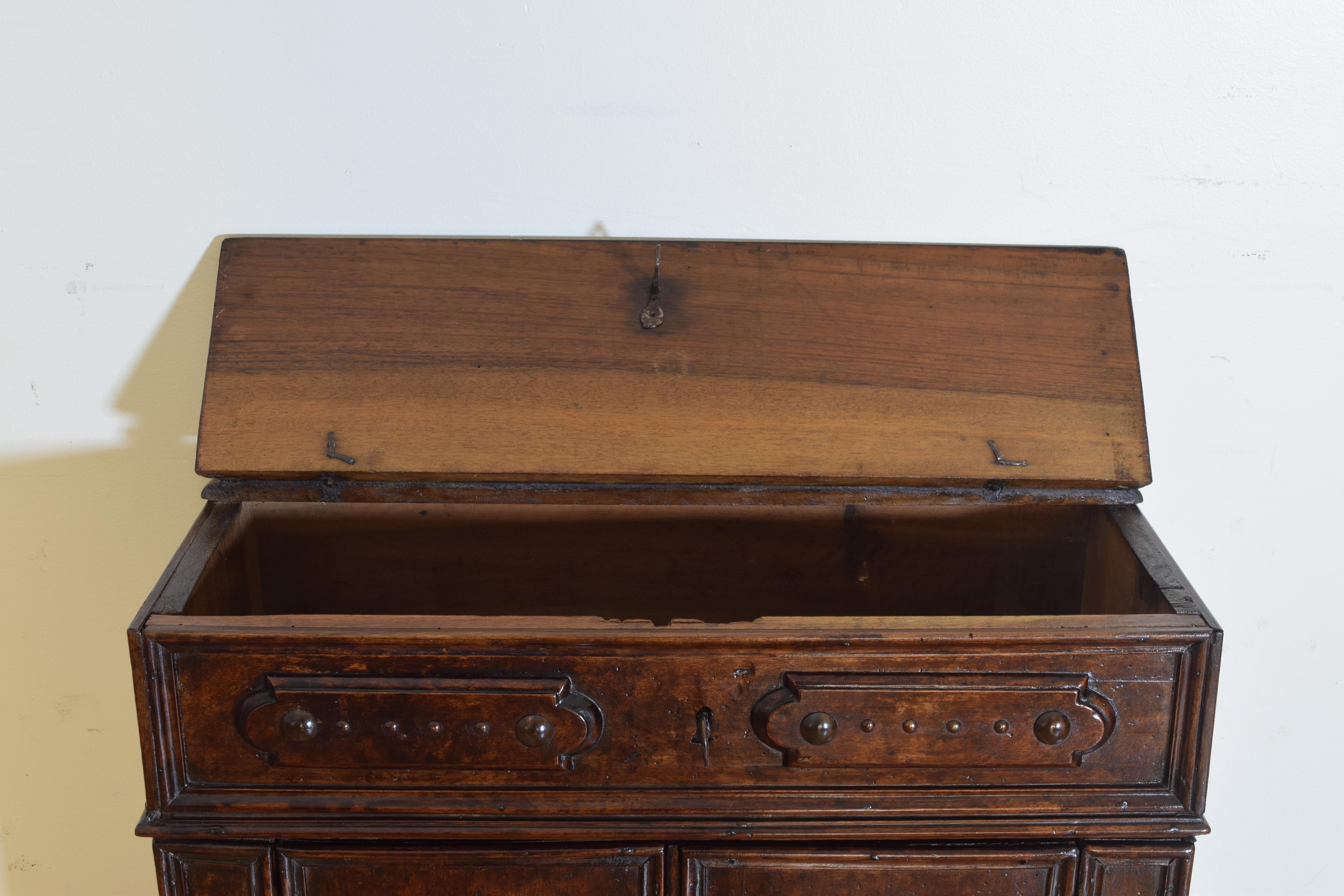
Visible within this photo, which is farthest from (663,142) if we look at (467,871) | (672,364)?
(467,871)

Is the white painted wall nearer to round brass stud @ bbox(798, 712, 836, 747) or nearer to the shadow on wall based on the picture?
the shadow on wall

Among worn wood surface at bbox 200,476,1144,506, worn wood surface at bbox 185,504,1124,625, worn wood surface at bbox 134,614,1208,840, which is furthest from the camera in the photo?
worn wood surface at bbox 185,504,1124,625

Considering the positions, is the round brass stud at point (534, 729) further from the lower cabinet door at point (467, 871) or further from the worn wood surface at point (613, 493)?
the worn wood surface at point (613, 493)

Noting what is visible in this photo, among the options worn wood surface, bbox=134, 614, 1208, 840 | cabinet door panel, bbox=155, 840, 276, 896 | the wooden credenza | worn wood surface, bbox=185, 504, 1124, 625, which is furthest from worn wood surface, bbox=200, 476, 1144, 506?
cabinet door panel, bbox=155, 840, 276, 896

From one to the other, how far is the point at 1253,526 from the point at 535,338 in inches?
48.3

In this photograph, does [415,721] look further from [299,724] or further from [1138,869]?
[1138,869]

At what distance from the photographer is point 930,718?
1.07 meters

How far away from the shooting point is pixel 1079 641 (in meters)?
1.05

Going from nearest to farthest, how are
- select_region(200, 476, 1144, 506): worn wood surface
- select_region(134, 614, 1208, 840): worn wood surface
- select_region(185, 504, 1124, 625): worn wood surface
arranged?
select_region(134, 614, 1208, 840): worn wood surface
select_region(200, 476, 1144, 506): worn wood surface
select_region(185, 504, 1124, 625): worn wood surface

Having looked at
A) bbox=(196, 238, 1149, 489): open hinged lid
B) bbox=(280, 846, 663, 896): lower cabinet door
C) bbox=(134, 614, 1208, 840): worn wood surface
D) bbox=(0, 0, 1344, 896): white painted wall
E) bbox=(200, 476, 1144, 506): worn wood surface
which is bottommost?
bbox=(280, 846, 663, 896): lower cabinet door

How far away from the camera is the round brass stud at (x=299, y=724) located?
3.43ft

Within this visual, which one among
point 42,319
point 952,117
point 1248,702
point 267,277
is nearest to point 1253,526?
point 1248,702

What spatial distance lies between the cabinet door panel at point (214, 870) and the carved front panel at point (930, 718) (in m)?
0.59

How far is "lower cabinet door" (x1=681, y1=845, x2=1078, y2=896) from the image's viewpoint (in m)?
1.13
